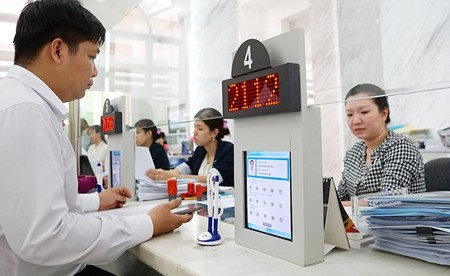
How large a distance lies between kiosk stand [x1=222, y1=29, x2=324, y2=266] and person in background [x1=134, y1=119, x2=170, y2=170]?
1.89m

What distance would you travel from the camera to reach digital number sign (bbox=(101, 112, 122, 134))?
5.75ft

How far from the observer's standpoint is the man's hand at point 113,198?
1379 mm

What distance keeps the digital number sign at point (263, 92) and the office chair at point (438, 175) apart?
121cm

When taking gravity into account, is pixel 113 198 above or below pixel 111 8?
below

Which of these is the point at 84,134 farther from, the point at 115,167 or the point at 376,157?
the point at 376,157

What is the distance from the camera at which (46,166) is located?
72 centimetres

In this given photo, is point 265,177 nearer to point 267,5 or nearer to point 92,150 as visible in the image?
point 92,150

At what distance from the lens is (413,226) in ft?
2.32

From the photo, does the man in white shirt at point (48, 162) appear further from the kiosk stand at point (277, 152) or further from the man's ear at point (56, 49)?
the kiosk stand at point (277, 152)

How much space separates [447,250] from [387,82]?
2.35 meters

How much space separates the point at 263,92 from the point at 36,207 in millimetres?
522

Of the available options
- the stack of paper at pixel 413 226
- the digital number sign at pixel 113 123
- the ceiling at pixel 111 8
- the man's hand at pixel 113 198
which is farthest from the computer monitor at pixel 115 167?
the ceiling at pixel 111 8

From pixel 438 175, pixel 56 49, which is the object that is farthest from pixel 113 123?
pixel 438 175

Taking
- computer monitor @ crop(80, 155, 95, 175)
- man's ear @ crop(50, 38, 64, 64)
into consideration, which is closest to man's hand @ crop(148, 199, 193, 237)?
man's ear @ crop(50, 38, 64, 64)
